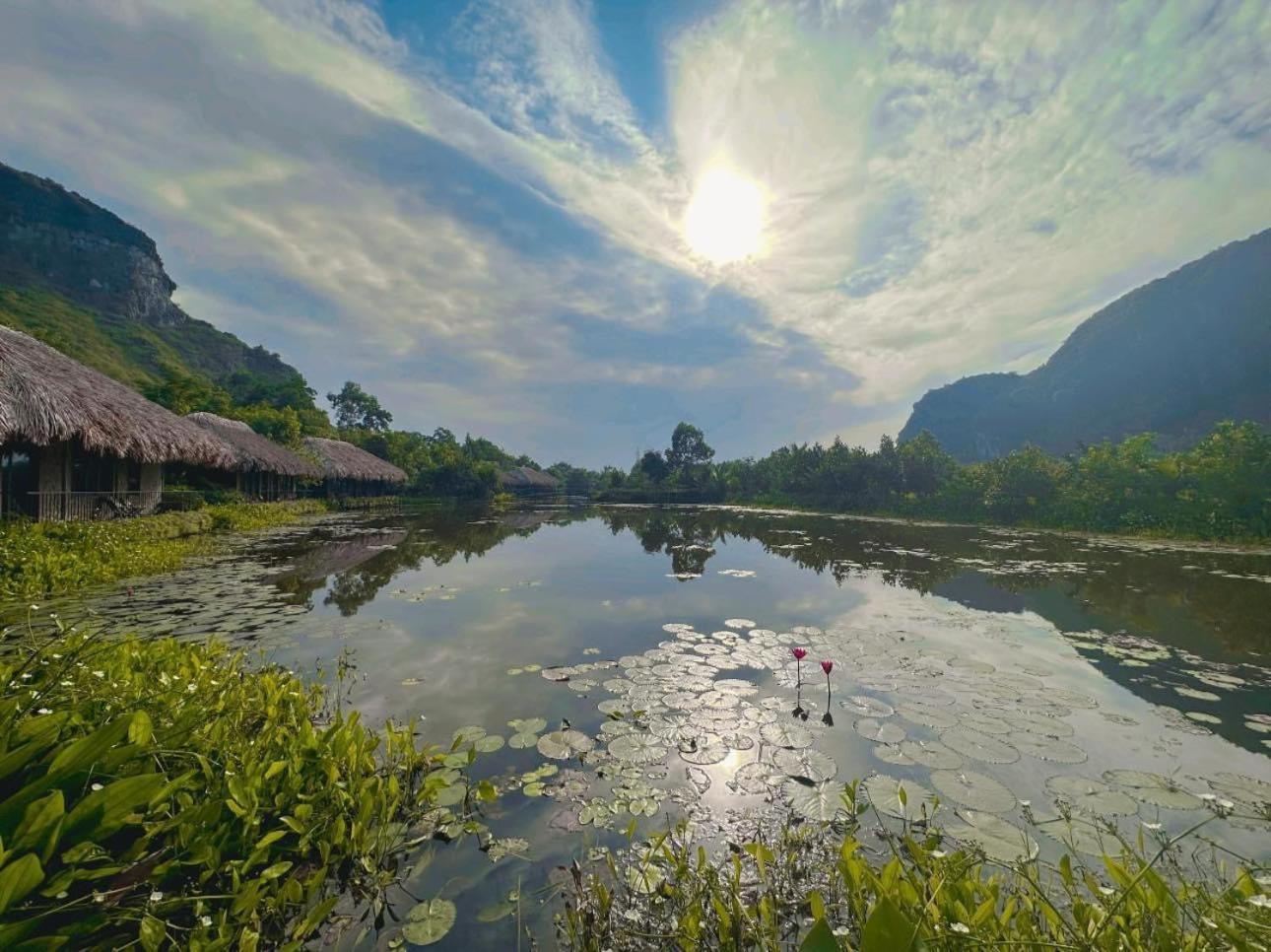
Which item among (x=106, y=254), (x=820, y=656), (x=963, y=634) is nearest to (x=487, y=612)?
(x=820, y=656)

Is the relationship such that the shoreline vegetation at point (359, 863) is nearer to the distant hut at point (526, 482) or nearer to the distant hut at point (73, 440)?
the distant hut at point (73, 440)

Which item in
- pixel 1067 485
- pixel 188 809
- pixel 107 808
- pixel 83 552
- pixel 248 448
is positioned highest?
pixel 248 448

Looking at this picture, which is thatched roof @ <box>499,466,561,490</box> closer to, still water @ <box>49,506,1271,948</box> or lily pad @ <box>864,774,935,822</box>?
still water @ <box>49,506,1271,948</box>

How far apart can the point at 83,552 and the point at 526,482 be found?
48614 mm

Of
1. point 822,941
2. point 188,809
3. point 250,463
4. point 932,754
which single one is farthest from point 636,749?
point 250,463

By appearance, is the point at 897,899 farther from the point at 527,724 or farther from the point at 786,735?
the point at 527,724

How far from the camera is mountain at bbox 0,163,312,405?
6234 centimetres

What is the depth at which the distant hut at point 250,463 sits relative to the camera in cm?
1959

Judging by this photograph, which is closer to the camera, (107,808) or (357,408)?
(107,808)

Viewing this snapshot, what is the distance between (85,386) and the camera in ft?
39.5

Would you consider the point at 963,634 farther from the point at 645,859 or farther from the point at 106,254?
the point at 106,254

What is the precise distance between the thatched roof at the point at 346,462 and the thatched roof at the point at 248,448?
3.54 metres

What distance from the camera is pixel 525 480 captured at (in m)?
56.7

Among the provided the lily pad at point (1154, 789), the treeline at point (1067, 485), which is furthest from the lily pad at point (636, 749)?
the treeline at point (1067, 485)
